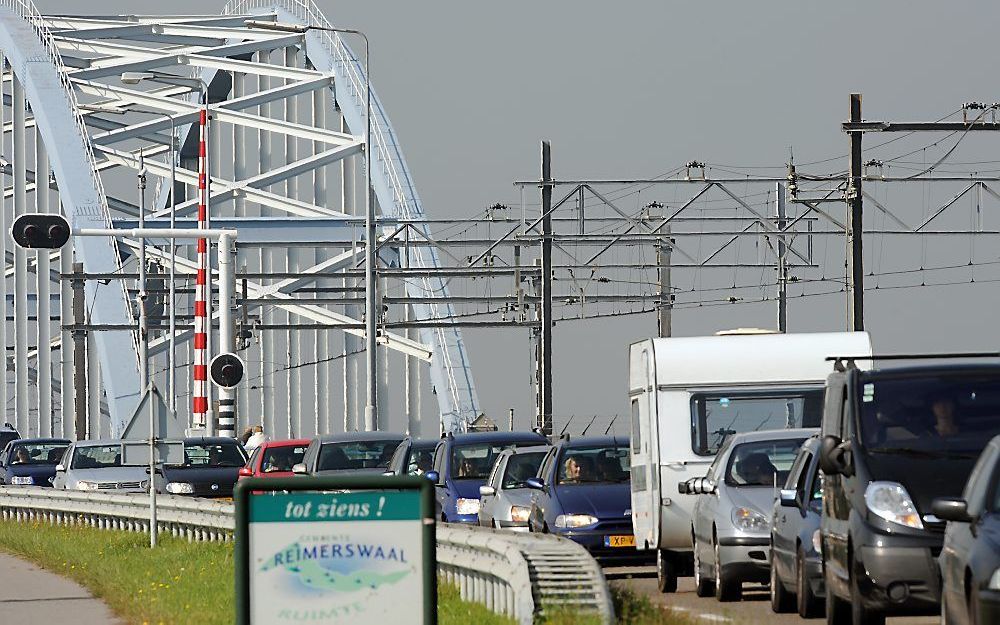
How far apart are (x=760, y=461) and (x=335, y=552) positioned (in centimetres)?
1037

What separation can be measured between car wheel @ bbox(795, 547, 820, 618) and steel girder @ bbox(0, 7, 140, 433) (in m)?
52.4

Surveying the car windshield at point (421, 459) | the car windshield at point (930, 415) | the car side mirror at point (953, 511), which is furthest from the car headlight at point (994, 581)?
the car windshield at point (421, 459)

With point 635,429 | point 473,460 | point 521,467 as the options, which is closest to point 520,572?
point 635,429

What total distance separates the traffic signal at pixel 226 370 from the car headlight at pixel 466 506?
51.1 ft

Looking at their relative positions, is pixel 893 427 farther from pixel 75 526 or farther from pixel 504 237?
pixel 504 237

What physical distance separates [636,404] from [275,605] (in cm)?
1370

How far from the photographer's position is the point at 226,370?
1683 inches

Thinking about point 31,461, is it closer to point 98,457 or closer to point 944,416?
point 98,457

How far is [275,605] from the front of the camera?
9.50 m

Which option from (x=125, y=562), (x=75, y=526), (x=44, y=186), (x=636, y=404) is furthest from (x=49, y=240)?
(x=44, y=186)

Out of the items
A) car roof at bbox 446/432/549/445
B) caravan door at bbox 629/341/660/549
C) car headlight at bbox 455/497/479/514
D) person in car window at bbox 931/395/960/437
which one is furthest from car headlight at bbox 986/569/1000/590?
car roof at bbox 446/432/549/445

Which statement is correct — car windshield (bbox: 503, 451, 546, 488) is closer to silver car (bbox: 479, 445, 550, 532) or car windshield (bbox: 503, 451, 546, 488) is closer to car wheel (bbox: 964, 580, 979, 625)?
silver car (bbox: 479, 445, 550, 532)

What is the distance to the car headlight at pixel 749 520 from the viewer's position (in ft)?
60.7

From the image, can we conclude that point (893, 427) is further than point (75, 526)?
No
